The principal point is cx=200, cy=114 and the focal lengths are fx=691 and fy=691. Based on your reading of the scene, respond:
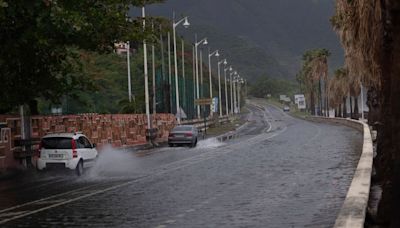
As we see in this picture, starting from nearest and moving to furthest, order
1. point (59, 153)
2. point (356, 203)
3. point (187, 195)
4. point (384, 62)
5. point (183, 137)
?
point (356, 203), point (384, 62), point (187, 195), point (59, 153), point (183, 137)

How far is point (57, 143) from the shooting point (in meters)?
23.9

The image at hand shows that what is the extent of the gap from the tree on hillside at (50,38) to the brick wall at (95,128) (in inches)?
49.5

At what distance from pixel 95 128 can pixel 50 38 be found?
57.8 feet

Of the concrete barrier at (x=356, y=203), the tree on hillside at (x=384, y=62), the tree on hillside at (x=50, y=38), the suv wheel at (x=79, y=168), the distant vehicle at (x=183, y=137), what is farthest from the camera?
the distant vehicle at (x=183, y=137)

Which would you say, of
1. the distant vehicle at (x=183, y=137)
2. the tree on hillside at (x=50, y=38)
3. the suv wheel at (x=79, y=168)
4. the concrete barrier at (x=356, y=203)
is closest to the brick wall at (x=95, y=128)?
the tree on hillside at (x=50, y=38)

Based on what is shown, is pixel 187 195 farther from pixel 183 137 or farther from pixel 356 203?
pixel 183 137

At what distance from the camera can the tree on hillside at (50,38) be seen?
61.9ft

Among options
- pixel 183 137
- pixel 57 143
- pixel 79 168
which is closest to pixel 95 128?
pixel 183 137

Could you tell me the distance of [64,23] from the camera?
737 inches

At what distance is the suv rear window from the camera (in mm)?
23875

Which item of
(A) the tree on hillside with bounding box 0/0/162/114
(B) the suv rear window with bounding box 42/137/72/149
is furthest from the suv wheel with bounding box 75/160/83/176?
(A) the tree on hillside with bounding box 0/0/162/114

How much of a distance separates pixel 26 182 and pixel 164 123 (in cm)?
3588

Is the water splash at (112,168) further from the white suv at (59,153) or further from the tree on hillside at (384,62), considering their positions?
the tree on hillside at (384,62)

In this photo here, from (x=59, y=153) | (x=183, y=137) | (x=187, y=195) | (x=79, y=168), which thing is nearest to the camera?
(x=187, y=195)
